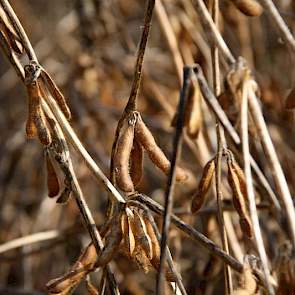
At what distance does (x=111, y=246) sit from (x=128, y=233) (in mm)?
30

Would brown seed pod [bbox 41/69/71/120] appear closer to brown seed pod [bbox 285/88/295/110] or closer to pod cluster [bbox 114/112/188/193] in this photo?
pod cluster [bbox 114/112/188/193]

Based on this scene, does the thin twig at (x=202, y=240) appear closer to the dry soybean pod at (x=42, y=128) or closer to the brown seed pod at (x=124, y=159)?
the brown seed pod at (x=124, y=159)

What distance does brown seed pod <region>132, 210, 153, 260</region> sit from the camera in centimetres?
91

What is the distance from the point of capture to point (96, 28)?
6.55ft

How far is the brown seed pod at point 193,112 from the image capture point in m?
0.79

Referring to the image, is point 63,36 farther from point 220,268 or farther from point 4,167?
point 220,268

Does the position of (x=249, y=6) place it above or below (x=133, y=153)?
above

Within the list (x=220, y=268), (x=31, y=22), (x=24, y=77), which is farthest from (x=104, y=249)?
(x=31, y=22)

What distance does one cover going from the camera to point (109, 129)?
2010 mm

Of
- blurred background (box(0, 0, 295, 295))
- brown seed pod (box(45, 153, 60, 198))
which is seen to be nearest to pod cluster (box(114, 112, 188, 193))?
brown seed pod (box(45, 153, 60, 198))

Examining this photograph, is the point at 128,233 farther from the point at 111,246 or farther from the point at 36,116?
the point at 36,116

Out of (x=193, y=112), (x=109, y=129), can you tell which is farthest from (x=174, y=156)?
(x=109, y=129)

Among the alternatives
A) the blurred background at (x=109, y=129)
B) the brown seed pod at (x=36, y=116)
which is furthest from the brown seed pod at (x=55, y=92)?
the blurred background at (x=109, y=129)

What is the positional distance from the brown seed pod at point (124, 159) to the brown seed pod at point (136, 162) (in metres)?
0.02
